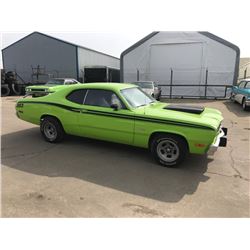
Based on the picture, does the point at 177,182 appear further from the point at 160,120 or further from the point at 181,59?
the point at 181,59

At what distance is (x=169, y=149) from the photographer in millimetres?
4215

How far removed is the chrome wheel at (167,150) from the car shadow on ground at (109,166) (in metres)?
0.21

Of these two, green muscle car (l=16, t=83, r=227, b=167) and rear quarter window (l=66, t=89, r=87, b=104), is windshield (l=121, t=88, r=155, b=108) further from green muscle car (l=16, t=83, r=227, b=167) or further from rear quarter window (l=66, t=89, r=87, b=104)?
rear quarter window (l=66, t=89, r=87, b=104)

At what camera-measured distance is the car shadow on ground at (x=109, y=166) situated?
3541 mm

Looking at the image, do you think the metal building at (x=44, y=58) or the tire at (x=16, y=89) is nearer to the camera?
the tire at (x=16, y=89)

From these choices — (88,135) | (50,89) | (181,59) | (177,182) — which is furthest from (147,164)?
(181,59)

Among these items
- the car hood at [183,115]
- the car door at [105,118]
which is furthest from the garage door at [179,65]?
the car door at [105,118]

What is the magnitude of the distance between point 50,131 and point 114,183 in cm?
266

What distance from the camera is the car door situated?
175 inches

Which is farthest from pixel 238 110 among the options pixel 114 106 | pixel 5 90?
pixel 5 90

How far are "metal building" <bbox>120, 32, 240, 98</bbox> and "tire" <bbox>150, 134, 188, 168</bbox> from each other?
15534 mm

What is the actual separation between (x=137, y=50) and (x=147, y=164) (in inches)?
675

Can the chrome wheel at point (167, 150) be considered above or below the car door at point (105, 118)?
below

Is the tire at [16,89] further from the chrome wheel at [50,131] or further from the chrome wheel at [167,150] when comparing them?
the chrome wheel at [167,150]
